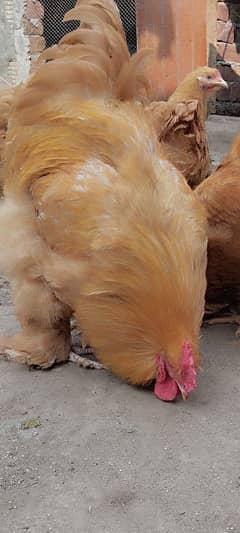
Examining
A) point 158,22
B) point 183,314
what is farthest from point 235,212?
point 158,22

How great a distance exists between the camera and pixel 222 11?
31.3 feet

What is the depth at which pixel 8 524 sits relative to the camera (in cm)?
236

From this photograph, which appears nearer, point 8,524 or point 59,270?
point 8,524

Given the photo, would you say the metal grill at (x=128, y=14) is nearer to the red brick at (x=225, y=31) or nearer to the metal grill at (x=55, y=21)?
the metal grill at (x=55, y=21)

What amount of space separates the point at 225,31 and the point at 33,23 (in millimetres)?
2865

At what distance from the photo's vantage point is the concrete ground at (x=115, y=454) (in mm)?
2367

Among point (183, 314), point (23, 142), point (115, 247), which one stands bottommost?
point (183, 314)

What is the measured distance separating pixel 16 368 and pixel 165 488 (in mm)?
1333

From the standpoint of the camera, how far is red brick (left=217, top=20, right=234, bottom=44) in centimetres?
944

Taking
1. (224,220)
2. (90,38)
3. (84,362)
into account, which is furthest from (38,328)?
(90,38)

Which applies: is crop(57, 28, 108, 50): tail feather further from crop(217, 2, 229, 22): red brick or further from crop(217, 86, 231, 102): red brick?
crop(217, 86, 231, 102): red brick

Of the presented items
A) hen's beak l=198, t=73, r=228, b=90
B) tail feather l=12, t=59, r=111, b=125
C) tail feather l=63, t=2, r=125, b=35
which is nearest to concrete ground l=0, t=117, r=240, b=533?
tail feather l=12, t=59, r=111, b=125

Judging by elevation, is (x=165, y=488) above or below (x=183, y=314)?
below

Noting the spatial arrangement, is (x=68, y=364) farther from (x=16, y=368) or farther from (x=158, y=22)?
(x=158, y=22)
